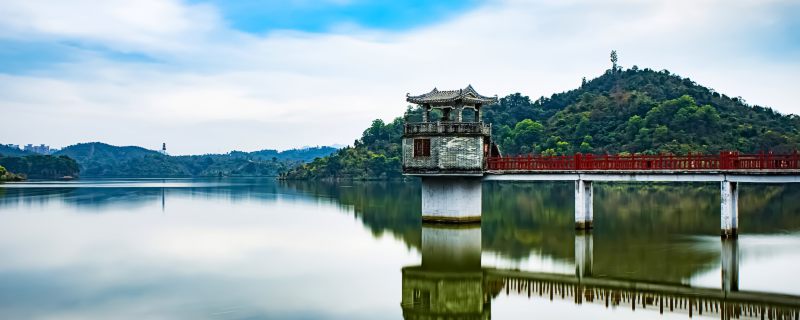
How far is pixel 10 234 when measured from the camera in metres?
33.5

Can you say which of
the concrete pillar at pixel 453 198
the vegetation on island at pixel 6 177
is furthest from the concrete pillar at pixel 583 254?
the vegetation on island at pixel 6 177

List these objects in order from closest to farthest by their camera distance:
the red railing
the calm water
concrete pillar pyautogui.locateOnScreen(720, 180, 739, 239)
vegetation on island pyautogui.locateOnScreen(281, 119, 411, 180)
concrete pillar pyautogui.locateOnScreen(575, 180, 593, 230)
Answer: the calm water < the red railing < concrete pillar pyautogui.locateOnScreen(720, 180, 739, 239) < concrete pillar pyautogui.locateOnScreen(575, 180, 593, 230) < vegetation on island pyautogui.locateOnScreen(281, 119, 411, 180)

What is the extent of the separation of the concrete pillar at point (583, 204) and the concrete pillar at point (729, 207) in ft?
19.2

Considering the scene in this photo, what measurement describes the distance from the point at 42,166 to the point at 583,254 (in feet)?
498

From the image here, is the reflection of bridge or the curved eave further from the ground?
the curved eave

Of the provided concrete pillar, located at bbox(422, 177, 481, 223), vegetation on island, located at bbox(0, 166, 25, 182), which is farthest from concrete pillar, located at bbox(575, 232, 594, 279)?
vegetation on island, located at bbox(0, 166, 25, 182)

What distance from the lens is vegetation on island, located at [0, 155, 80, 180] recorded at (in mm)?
151500

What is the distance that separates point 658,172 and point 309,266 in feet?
51.0

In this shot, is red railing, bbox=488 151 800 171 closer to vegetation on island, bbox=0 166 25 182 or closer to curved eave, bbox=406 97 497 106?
curved eave, bbox=406 97 497 106

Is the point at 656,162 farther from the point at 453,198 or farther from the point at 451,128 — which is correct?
the point at 453,198

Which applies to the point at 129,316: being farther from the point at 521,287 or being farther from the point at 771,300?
the point at 771,300

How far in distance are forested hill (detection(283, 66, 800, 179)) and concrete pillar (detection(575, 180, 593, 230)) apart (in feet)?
156

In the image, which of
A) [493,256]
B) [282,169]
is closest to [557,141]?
[493,256]

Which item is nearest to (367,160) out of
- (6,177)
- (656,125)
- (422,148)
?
(656,125)
